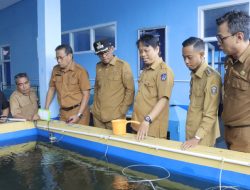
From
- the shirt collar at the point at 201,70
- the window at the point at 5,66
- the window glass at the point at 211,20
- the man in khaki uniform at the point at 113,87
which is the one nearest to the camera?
the shirt collar at the point at 201,70

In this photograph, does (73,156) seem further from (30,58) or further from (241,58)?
(30,58)

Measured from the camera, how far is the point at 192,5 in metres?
5.46

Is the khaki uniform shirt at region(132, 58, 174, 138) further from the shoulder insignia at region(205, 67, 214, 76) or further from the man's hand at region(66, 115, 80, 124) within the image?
the man's hand at region(66, 115, 80, 124)

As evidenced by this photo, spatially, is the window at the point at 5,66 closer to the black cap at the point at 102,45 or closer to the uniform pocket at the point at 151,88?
the black cap at the point at 102,45

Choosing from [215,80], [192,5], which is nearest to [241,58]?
[215,80]

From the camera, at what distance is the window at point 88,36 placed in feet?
23.7

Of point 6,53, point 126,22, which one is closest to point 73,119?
point 126,22

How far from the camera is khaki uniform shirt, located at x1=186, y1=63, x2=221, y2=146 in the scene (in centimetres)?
186

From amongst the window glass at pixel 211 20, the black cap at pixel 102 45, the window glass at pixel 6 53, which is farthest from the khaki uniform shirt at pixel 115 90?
the window glass at pixel 6 53

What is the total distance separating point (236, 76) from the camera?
1713 millimetres

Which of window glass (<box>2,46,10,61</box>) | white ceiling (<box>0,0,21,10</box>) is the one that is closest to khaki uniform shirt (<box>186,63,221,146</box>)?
white ceiling (<box>0,0,21,10</box>)

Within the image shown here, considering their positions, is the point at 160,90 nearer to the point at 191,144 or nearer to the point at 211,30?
the point at 191,144

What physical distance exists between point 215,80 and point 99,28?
19.5 ft

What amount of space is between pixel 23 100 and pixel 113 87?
4.31 feet
